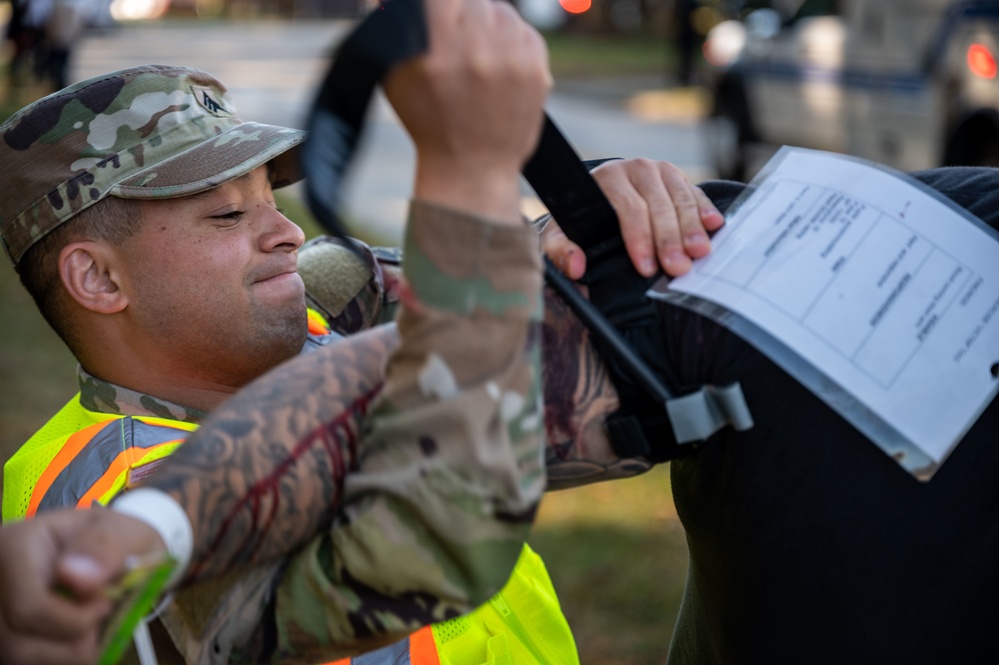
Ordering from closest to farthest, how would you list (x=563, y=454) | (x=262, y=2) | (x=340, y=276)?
(x=563, y=454), (x=340, y=276), (x=262, y=2)

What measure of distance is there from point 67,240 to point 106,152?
0.20 metres

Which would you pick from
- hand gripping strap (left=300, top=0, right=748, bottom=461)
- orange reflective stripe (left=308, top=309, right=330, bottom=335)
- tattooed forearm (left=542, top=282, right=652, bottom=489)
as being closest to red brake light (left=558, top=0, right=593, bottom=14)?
hand gripping strap (left=300, top=0, right=748, bottom=461)

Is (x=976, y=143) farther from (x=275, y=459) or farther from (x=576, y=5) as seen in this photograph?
(x=275, y=459)

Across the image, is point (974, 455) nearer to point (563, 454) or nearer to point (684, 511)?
point (684, 511)

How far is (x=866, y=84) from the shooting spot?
26.4ft

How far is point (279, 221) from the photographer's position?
2109 millimetres

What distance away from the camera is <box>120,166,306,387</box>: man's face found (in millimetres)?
2047

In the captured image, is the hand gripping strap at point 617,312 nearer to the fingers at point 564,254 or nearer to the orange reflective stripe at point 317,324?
the fingers at point 564,254

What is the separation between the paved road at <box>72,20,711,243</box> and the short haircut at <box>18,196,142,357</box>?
1.37ft

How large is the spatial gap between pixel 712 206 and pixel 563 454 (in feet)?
1.22

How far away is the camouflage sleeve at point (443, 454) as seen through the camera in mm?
1035

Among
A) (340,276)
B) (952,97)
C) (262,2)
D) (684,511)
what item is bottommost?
(262,2)

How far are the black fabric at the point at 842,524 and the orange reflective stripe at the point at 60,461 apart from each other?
1054 millimetres

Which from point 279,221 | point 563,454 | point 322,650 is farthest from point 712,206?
point 279,221
